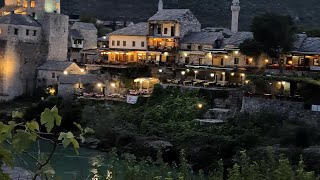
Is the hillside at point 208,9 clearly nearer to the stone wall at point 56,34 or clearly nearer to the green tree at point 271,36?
the stone wall at point 56,34

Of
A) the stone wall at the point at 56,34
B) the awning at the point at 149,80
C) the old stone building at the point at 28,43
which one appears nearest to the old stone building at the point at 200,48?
the awning at the point at 149,80

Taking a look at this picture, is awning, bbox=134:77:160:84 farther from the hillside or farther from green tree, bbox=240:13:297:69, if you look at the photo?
the hillside

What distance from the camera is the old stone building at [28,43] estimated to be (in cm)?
5631

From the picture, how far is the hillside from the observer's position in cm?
9462

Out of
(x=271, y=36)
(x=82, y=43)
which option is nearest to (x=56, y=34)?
(x=82, y=43)

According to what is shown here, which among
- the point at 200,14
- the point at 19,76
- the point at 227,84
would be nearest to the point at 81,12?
the point at 200,14

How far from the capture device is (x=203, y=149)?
3634 cm

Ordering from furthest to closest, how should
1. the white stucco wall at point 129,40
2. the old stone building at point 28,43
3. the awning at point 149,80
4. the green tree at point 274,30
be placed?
the white stucco wall at point 129,40
the old stone building at point 28,43
the awning at point 149,80
the green tree at point 274,30

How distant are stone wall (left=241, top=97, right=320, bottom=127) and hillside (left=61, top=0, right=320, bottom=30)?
48.4 meters

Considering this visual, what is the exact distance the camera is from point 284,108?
4006cm

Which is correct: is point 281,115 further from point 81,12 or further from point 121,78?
point 81,12

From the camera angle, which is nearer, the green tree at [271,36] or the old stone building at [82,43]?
the green tree at [271,36]

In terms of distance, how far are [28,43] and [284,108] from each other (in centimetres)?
2906

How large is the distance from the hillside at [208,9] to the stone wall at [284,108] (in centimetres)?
4844
